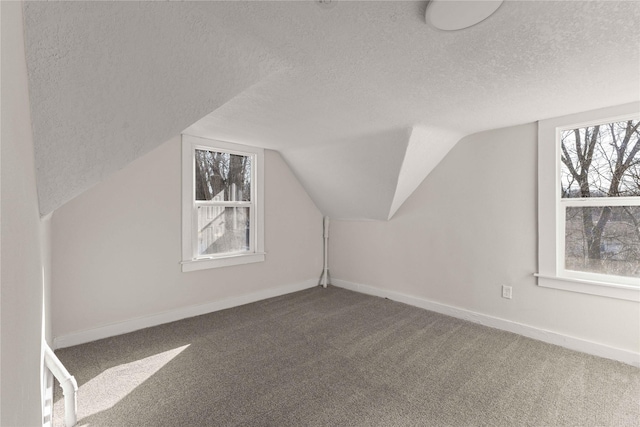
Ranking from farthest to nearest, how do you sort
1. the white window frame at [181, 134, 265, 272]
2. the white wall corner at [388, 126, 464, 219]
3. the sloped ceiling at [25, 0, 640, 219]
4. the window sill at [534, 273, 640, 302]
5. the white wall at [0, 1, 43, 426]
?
the white window frame at [181, 134, 265, 272], the white wall corner at [388, 126, 464, 219], the window sill at [534, 273, 640, 302], the sloped ceiling at [25, 0, 640, 219], the white wall at [0, 1, 43, 426]

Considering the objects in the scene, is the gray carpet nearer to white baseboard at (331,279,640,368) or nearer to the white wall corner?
white baseboard at (331,279,640,368)

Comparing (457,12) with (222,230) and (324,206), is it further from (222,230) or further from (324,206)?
(324,206)

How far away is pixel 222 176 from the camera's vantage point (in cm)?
347

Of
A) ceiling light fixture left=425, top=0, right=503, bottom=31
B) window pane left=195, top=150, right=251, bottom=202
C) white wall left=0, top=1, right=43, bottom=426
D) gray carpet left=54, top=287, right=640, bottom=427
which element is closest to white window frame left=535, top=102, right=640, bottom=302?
gray carpet left=54, top=287, right=640, bottom=427

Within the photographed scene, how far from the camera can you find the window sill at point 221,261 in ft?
10.3

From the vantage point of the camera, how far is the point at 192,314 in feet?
10.3

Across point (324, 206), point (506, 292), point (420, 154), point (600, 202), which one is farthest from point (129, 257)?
point (600, 202)

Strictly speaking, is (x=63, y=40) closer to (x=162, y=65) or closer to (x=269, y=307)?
(x=162, y=65)

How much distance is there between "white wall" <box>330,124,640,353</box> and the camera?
2453 millimetres

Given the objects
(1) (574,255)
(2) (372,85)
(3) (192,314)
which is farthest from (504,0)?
(3) (192,314)

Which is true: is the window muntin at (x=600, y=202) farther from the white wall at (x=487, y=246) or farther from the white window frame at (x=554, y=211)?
the white wall at (x=487, y=246)

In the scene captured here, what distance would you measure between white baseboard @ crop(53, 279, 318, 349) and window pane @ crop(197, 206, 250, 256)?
1.90ft

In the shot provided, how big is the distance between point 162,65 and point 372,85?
1.19 meters

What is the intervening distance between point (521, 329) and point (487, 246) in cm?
79
